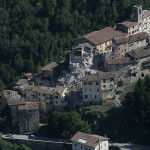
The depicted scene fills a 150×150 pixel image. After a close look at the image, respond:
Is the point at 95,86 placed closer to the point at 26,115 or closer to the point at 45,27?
the point at 26,115

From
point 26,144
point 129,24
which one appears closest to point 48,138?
point 26,144

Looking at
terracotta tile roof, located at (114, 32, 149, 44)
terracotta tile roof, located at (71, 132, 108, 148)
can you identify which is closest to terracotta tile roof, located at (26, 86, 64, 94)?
terracotta tile roof, located at (71, 132, 108, 148)

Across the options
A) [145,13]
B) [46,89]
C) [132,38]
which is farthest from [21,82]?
[145,13]

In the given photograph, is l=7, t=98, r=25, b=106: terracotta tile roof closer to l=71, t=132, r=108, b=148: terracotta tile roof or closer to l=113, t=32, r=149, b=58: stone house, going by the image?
l=71, t=132, r=108, b=148: terracotta tile roof

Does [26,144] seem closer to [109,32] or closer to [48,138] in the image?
[48,138]

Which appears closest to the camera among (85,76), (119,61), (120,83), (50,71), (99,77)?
(99,77)

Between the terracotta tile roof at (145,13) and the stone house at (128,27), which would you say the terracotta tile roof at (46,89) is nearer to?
the stone house at (128,27)

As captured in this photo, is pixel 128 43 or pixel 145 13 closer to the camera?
pixel 128 43
